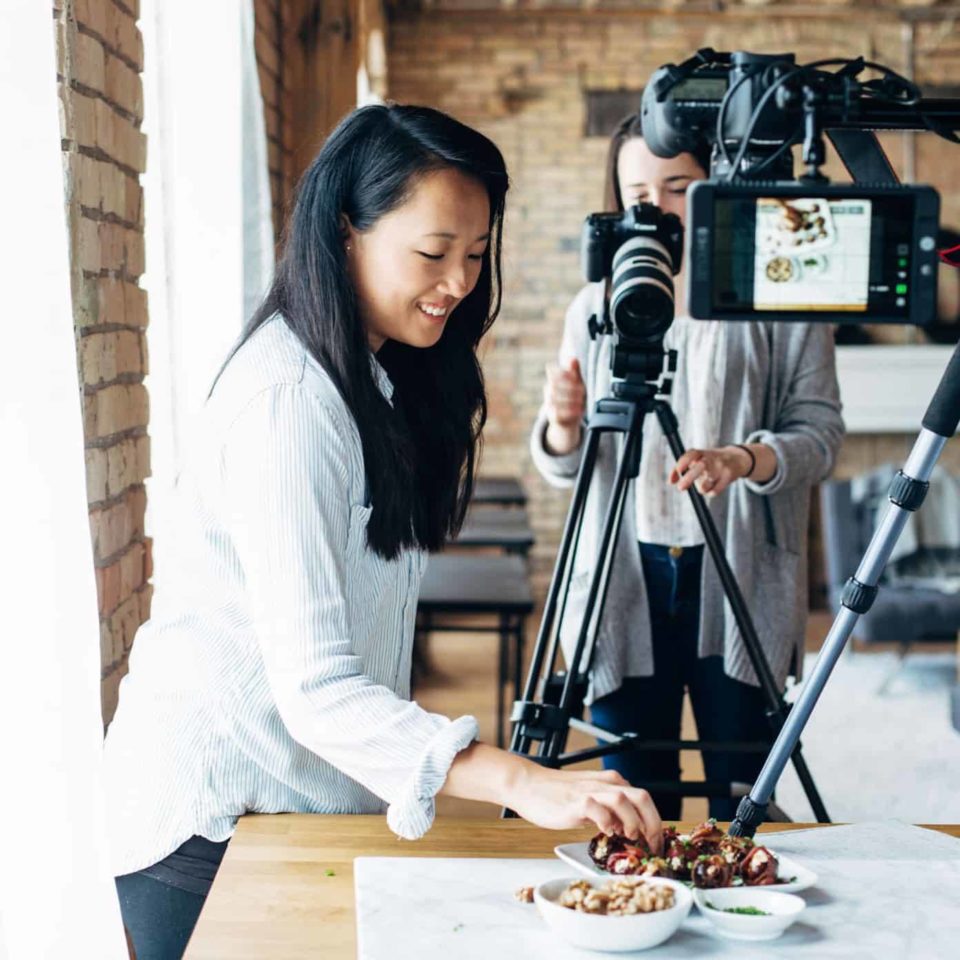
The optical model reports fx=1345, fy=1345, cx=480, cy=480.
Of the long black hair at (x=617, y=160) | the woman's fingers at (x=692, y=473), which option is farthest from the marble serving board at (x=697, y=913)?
the long black hair at (x=617, y=160)

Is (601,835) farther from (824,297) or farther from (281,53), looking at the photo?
(281,53)

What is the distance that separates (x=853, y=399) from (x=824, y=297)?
5.64 meters

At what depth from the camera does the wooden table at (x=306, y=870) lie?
1.02m

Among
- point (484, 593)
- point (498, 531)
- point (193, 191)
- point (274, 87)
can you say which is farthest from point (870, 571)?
point (498, 531)

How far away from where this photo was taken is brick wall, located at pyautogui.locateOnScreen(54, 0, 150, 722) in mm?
1681

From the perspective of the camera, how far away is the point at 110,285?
185 cm

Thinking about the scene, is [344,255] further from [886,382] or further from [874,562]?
[886,382]

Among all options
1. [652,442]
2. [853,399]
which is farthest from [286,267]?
[853,399]

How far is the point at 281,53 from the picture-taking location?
11.3 feet

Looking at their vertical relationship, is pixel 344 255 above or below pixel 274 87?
below

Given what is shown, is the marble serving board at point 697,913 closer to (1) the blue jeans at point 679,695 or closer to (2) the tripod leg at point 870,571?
(2) the tripod leg at point 870,571

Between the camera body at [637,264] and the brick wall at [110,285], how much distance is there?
0.65 metres

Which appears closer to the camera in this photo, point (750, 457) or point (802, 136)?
point (802, 136)

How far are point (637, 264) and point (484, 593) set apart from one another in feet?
5.95
